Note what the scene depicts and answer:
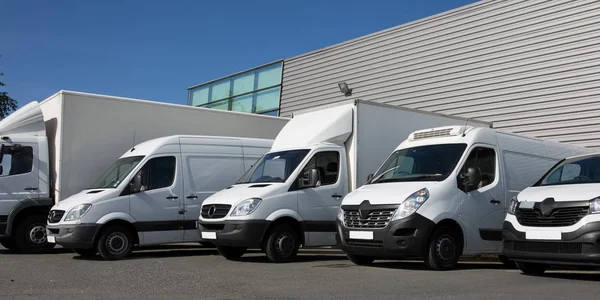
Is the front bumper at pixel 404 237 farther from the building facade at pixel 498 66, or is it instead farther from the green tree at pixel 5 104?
the green tree at pixel 5 104

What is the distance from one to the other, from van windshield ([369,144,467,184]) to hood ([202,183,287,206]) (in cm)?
164

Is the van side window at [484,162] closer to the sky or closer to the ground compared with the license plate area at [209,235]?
closer to the sky

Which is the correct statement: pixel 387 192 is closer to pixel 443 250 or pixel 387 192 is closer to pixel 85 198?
pixel 443 250

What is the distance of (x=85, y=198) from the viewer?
1214cm

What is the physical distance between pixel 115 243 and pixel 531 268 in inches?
280

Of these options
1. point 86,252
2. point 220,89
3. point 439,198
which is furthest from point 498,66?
point 220,89

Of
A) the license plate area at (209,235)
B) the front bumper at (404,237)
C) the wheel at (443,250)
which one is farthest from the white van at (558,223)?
the license plate area at (209,235)

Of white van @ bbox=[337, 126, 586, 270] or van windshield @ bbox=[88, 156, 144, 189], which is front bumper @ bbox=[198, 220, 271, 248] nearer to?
white van @ bbox=[337, 126, 586, 270]

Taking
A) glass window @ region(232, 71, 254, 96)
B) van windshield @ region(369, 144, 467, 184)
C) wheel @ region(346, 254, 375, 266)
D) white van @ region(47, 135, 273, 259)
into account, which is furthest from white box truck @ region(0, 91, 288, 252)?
glass window @ region(232, 71, 254, 96)

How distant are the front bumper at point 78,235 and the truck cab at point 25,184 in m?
1.64

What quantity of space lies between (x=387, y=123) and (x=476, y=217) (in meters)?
2.92

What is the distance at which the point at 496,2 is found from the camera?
61.9 ft

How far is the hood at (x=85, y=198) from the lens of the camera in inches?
476

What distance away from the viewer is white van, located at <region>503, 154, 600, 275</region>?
8.20m
